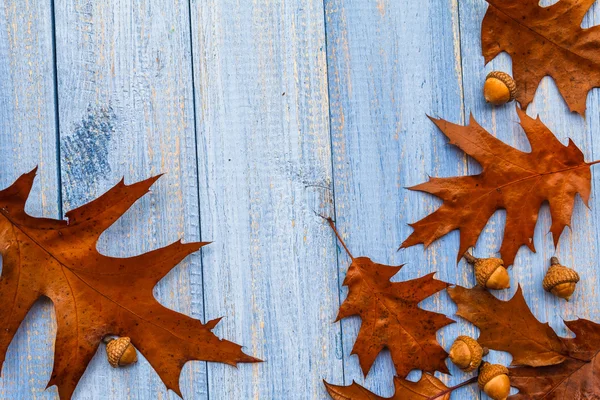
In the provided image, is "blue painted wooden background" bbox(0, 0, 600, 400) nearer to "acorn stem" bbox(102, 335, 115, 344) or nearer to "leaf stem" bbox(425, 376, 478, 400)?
"leaf stem" bbox(425, 376, 478, 400)

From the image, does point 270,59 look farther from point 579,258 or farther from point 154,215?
point 579,258

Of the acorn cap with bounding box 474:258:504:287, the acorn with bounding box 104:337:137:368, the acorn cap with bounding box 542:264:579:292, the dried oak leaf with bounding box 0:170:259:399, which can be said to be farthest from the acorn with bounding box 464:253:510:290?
the acorn with bounding box 104:337:137:368

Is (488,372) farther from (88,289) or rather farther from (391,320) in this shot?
(88,289)

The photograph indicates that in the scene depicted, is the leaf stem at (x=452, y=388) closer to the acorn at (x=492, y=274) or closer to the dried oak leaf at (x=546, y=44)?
the acorn at (x=492, y=274)

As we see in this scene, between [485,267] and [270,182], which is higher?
[270,182]

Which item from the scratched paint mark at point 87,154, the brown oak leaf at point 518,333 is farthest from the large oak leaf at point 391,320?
the scratched paint mark at point 87,154

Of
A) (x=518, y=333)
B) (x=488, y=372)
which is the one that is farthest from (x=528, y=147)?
(x=488, y=372)

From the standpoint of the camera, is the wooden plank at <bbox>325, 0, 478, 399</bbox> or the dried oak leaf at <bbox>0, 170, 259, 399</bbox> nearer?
the dried oak leaf at <bbox>0, 170, 259, 399</bbox>
